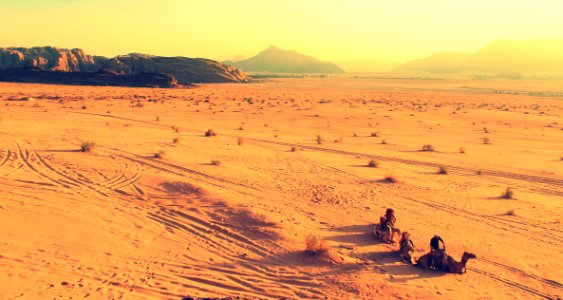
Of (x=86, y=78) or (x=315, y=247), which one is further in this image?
(x=86, y=78)

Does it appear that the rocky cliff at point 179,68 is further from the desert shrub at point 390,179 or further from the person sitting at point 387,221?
the person sitting at point 387,221

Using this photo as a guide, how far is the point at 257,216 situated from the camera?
1167 cm

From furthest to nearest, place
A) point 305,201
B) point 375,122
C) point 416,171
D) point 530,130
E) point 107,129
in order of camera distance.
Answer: point 375,122
point 530,130
point 107,129
point 416,171
point 305,201

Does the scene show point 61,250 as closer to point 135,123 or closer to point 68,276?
point 68,276

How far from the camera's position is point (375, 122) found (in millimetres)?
37250

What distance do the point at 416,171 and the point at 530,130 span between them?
21.3 metres

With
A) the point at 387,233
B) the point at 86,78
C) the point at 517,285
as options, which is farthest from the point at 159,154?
the point at 86,78

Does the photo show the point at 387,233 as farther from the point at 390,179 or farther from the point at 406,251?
the point at 390,179

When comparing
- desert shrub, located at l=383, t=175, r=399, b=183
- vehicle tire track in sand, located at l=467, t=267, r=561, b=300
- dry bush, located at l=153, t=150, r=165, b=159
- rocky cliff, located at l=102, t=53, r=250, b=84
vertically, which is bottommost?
vehicle tire track in sand, located at l=467, t=267, r=561, b=300

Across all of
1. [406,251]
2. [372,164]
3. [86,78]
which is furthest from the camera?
[86,78]

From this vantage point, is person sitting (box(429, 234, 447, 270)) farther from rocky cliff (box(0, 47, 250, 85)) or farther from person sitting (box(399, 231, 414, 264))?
rocky cliff (box(0, 47, 250, 85))

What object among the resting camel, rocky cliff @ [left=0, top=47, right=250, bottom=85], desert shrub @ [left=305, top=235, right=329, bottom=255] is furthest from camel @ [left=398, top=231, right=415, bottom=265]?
rocky cliff @ [left=0, top=47, right=250, bottom=85]

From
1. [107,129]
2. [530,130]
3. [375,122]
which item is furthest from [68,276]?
[530,130]

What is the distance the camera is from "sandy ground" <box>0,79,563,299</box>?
854 cm
